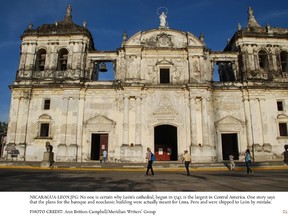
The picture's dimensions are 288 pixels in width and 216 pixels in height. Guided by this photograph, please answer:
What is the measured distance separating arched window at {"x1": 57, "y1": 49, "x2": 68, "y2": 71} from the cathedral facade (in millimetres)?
101

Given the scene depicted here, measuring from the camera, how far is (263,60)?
23.4 meters

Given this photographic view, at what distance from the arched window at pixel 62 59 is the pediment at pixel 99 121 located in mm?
6072

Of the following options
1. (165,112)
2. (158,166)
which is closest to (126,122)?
(165,112)

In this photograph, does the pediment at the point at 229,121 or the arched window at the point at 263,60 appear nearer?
the pediment at the point at 229,121

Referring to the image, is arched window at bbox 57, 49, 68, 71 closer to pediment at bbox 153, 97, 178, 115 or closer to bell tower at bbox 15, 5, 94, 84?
bell tower at bbox 15, 5, 94, 84

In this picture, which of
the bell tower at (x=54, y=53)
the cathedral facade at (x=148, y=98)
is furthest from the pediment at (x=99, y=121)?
the bell tower at (x=54, y=53)

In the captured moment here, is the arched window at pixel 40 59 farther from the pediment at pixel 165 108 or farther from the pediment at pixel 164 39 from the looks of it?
the pediment at pixel 165 108

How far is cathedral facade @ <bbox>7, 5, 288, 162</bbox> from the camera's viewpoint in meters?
20.1

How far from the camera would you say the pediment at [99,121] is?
67.5ft

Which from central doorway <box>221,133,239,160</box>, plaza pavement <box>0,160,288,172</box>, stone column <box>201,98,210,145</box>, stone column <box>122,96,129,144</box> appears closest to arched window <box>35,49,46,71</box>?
stone column <box>122,96,129,144</box>

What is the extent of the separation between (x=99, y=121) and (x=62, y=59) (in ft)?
23.5

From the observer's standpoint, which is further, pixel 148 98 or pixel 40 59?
pixel 40 59

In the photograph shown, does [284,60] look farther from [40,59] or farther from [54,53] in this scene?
[40,59]

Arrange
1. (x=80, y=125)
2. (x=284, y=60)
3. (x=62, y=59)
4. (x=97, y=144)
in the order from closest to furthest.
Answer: (x=80, y=125) < (x=97, y=144) < (x=62, y=59) < (x=284, y=60)
